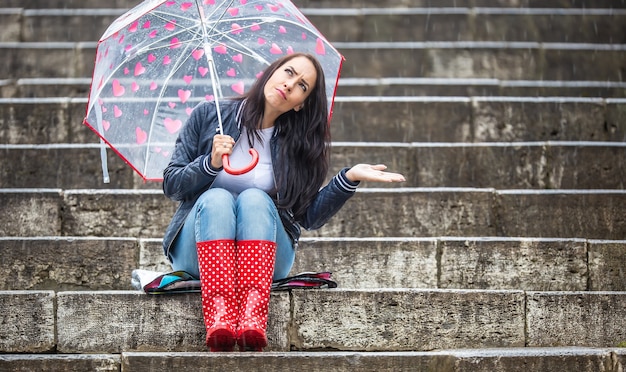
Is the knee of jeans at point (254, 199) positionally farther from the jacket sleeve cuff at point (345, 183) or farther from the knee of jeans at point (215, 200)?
the jacket sleeve cuff at point (345, 183)

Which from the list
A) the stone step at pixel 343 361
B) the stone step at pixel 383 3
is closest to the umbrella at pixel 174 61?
the stone step at pixel 343 361

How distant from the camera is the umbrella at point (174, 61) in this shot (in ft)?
15.6

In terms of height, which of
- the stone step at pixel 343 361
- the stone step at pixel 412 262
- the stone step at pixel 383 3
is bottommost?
the stone step at pixel 343 361

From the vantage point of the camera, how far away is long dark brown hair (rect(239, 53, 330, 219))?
470cm

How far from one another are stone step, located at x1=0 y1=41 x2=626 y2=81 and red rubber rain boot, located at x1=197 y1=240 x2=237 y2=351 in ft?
17.5

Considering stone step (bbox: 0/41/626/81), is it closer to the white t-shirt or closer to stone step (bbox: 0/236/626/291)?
stone step (bbox: 0/236/626/291)

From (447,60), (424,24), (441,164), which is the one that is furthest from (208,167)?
(424,24)

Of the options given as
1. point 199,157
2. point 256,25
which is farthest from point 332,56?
point 199,157

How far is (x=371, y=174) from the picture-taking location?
4.45 m

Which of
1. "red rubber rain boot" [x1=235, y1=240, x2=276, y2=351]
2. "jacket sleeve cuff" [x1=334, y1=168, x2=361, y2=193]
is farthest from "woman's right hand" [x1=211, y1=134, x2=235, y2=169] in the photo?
"jacket sleeve cuff" [x1=334, y1=168, x2=361, y2=193]

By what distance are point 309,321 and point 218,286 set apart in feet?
1.82

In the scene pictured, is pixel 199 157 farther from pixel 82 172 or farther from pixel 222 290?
pixel 82 172

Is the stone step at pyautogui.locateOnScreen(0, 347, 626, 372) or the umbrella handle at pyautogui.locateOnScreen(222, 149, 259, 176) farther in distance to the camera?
the umbrella handle at pyautogui.locateOnScreen(222, 149, 259, 176)

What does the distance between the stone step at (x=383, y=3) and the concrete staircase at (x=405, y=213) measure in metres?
0.04
